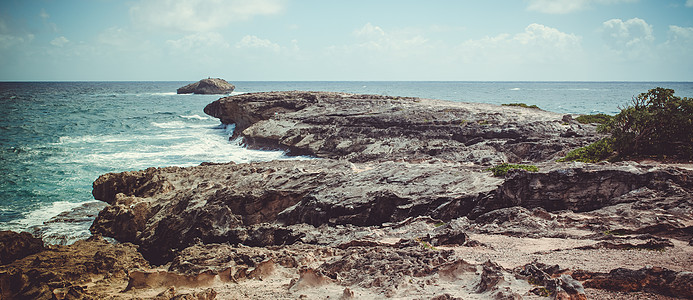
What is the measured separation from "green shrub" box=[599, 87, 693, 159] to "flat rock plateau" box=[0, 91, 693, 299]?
14.4ft

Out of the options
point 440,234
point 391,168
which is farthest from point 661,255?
point 391,168

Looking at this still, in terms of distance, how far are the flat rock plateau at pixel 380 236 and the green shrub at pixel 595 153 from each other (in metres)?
2.47

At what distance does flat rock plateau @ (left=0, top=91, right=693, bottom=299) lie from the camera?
927 cm

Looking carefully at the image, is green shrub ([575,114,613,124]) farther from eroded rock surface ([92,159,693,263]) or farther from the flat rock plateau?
eroded rock surface ([92,159,693,263])

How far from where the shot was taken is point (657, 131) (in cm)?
2044

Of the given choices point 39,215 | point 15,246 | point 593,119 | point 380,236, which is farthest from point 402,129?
point 15,246

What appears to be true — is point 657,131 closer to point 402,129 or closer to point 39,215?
point 402,129

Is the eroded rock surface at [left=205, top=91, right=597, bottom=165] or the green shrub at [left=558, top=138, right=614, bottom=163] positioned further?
the eroded rock surface at [left=205, top=91, right=597, bottom=165]

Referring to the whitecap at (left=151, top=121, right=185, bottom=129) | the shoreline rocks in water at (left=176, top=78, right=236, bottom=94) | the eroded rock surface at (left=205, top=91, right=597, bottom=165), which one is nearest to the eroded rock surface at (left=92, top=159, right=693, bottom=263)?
the eroded rock surface at (left=205, top=91, right=597, bottom=165)

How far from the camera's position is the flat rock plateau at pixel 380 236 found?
9.27 m

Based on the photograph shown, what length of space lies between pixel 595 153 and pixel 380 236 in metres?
14.9

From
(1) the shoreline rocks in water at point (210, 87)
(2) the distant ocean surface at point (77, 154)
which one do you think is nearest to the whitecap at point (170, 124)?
(2) the distant ocean surface at point (77, 154)

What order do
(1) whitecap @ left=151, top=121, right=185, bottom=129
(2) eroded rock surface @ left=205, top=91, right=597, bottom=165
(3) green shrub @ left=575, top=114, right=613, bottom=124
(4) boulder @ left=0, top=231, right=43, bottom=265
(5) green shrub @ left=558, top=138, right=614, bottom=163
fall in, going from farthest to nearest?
(1) whitecap @ left=151, top=121, right=185, bottom=129 < (3) green shrub @ left=575, top=114, right=613, bottom=124 < (2) eroded rock surface @ left=205, top=91, right=597, bottom=165 < (5) green shrub @ left=558, top=138, right=614, bottom=163 < (4) boulder @ left=0, top=231, right=43, bottom=265

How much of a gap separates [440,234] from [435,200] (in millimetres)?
3321
